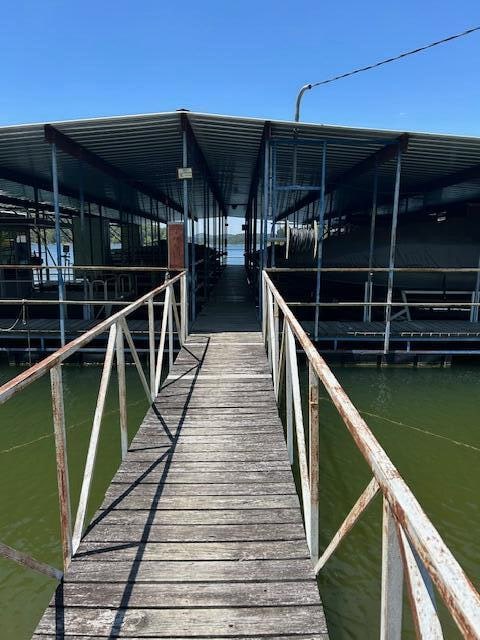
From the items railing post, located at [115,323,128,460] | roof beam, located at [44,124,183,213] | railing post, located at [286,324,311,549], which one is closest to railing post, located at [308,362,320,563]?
railing post, located at [286,324,311,549]

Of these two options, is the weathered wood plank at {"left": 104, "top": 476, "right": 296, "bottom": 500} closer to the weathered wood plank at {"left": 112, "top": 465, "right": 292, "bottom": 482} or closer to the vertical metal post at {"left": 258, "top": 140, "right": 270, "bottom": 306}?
the weathered wood plank at {"left": 112, "top": 465, "right": 292, "bottom": 482}

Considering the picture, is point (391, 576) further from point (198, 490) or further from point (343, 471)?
point (343, 471)

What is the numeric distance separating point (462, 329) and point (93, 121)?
8.36m

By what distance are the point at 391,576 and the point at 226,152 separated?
9.97 meters

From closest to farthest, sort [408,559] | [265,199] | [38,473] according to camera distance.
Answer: [408,559] < [38,473] < [265,199]

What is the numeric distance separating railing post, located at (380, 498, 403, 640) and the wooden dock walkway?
71 cm

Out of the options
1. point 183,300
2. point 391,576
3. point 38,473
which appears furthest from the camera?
point 183,300

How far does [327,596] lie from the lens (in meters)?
3.12

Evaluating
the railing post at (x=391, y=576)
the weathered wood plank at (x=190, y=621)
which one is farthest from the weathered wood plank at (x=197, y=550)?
the railing post at (x=391, y=576)

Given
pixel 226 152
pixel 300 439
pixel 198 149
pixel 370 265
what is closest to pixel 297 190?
pixel 226 152

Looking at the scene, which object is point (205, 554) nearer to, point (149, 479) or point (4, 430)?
point (149, 479)

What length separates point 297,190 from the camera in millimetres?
9086

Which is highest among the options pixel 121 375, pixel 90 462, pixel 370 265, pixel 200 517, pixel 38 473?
pixel 370 265

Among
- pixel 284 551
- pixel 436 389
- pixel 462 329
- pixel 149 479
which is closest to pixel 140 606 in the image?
pixel 284 551
